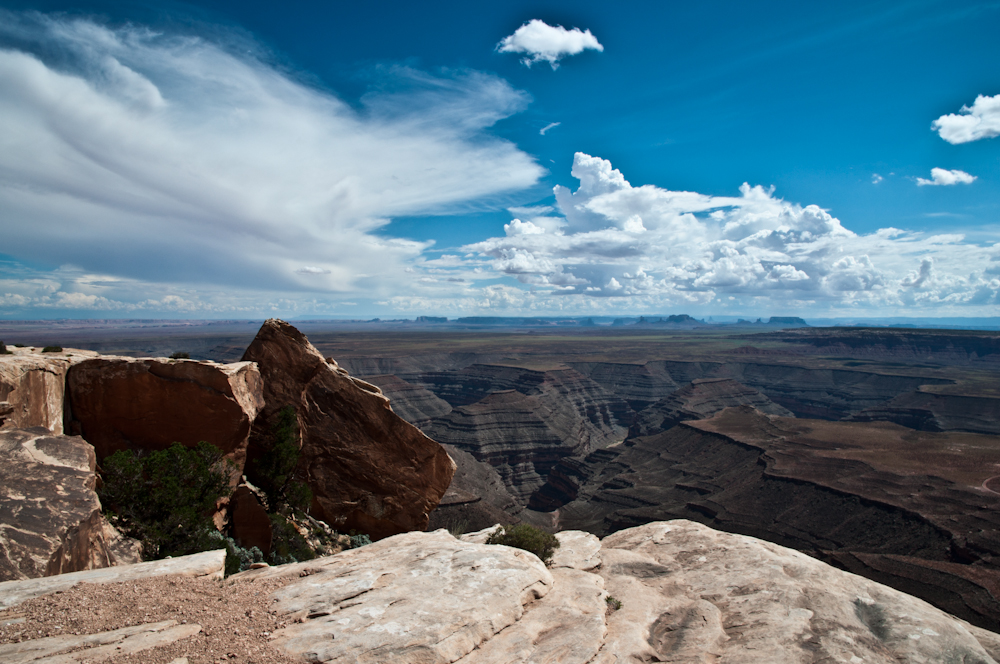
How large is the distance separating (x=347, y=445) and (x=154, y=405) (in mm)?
8095

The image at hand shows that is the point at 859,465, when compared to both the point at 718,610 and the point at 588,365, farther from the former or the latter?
the point at 588,365

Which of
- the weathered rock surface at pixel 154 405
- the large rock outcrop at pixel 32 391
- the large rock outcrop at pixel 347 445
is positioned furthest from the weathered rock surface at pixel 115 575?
the large rock outcrop at pixel 347 445

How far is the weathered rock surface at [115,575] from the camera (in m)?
9.02

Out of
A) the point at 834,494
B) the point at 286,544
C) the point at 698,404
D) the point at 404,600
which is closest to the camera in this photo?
the point at 404,600

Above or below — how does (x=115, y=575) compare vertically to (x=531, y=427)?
above

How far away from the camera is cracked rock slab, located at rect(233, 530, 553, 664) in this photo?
931 cm

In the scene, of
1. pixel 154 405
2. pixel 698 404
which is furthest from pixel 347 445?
pixel 698 404

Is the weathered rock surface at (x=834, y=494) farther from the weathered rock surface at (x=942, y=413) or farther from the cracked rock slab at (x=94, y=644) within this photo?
the cracked rock slab at (x=94, y=644)

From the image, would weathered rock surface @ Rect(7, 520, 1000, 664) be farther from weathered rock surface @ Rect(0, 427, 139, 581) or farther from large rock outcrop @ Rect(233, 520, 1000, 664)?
weathered rock surface @ Rect(0, 427, 139, 581)

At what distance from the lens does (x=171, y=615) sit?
30.2 feet

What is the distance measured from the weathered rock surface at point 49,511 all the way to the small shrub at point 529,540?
13339 millimetres

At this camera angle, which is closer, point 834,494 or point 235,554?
point 235,554

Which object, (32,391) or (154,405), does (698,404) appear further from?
(32,391)

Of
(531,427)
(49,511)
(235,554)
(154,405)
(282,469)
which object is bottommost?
(531,427)
